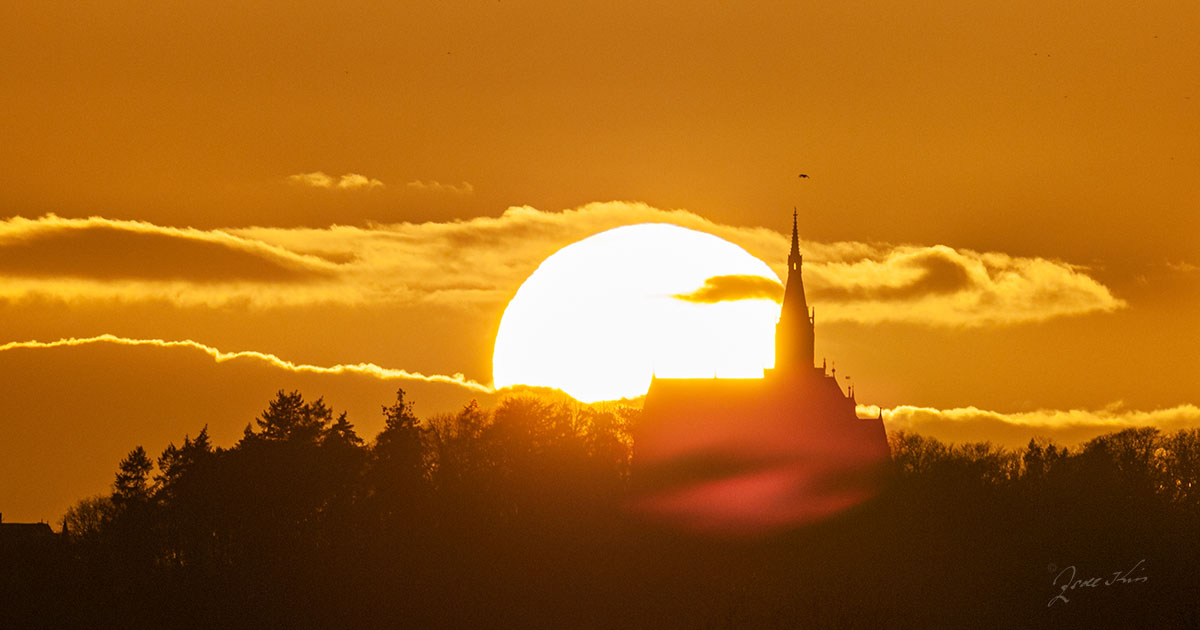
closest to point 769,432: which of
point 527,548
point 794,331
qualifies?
point 794,331

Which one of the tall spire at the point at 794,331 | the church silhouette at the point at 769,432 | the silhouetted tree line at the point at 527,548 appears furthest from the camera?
the tall spire at the point at 794,331

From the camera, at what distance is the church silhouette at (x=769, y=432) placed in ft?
444

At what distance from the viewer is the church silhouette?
135 metres

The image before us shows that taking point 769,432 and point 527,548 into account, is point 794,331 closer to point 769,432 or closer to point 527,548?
point 769,432

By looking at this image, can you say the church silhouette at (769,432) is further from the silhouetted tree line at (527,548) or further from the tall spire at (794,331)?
the silhouetted tree line at (527,548)

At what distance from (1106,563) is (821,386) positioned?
5705 centimetres

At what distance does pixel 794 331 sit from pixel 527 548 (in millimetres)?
63335

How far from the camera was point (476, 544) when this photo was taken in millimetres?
95000

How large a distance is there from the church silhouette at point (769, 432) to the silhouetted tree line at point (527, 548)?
15068mm

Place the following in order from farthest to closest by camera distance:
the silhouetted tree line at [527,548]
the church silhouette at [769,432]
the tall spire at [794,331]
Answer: the tall spire at [794,331] < the church silhouette at [769,432] < the silhouetted tree line at [527,548]

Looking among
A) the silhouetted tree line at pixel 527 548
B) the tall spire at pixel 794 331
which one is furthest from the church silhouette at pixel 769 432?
the silhouetted tree line at pixel 527 548

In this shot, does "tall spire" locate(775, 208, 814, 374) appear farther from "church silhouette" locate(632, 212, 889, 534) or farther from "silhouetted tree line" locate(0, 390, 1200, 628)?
"silhouetted tree line" locate(0, 390, 1200, 628)

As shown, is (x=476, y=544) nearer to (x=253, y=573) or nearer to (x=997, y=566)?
(x=253, y=573)

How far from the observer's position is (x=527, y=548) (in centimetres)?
9412
